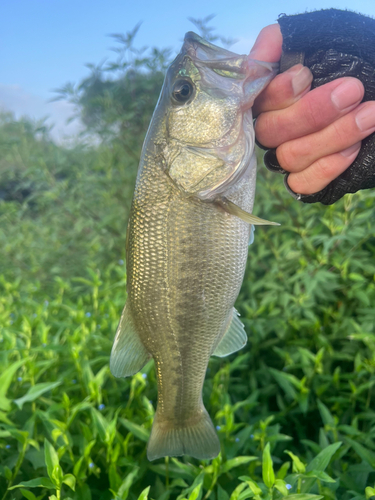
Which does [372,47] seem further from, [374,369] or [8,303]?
[8,303]

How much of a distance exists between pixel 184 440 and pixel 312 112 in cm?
126

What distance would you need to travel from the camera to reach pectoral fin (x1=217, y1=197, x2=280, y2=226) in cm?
113

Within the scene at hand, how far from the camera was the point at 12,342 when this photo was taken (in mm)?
1878

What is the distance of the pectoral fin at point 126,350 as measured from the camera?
1.29 metres

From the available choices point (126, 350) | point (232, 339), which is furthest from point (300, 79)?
point (126, 350)

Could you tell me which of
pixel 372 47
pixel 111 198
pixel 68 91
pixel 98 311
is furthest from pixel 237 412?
pixel 68 91

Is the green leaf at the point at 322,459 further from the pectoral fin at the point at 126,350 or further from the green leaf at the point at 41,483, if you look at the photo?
the green leaf at the point at 41,483

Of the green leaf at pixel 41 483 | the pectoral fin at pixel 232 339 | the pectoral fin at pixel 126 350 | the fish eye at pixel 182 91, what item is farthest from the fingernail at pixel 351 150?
the green leaf at pixel 41 483

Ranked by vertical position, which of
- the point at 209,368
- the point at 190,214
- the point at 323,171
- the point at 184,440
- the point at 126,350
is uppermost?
the point at 323,171

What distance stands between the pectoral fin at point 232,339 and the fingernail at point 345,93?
0.85 metres

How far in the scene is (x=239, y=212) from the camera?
1165 millimetres

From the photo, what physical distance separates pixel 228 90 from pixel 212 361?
163cm

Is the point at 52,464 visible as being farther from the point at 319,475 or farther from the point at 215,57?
the point at 215,57

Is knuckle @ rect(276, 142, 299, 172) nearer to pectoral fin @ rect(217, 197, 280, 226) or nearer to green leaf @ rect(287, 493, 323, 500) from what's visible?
pectoral fin @ rect(217, 197, 280, 226)
